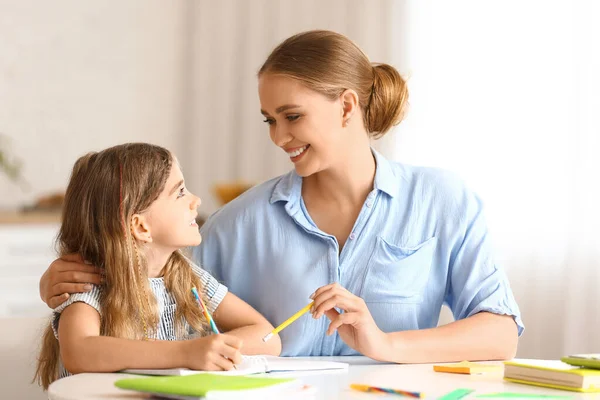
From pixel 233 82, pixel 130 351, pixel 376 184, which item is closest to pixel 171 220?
pixel 130 351

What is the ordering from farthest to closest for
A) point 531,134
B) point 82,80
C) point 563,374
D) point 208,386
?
point 82,80
point 531,134
point 563,374
point 208,386

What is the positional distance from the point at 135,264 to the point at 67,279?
12 cm

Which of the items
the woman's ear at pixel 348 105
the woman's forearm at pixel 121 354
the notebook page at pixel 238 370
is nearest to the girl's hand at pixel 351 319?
the notebook page at pixel 238 370

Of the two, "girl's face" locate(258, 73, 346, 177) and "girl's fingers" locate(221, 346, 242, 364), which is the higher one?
"girl's face" locate(258, 73, 346, 177)

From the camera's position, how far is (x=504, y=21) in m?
3.23

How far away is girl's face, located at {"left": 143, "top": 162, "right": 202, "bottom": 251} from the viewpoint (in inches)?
64.9

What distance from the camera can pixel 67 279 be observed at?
5.12ft

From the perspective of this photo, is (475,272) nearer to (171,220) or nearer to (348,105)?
(348,105)

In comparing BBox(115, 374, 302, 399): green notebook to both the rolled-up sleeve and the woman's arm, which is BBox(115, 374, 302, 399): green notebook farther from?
the rolled-up sleeve

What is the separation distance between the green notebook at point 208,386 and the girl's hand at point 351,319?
0.95ft

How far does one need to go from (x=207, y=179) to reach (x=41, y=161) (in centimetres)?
80

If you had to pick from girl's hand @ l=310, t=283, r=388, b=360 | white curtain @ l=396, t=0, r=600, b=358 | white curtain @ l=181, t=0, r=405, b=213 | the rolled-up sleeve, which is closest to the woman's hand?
girl's hand @ l=310, t=283, r=388, b=360

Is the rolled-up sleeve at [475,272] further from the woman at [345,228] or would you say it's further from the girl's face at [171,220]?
the girl's face at [171,220]

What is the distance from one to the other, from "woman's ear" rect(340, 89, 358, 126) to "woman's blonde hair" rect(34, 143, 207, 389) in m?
0.39
